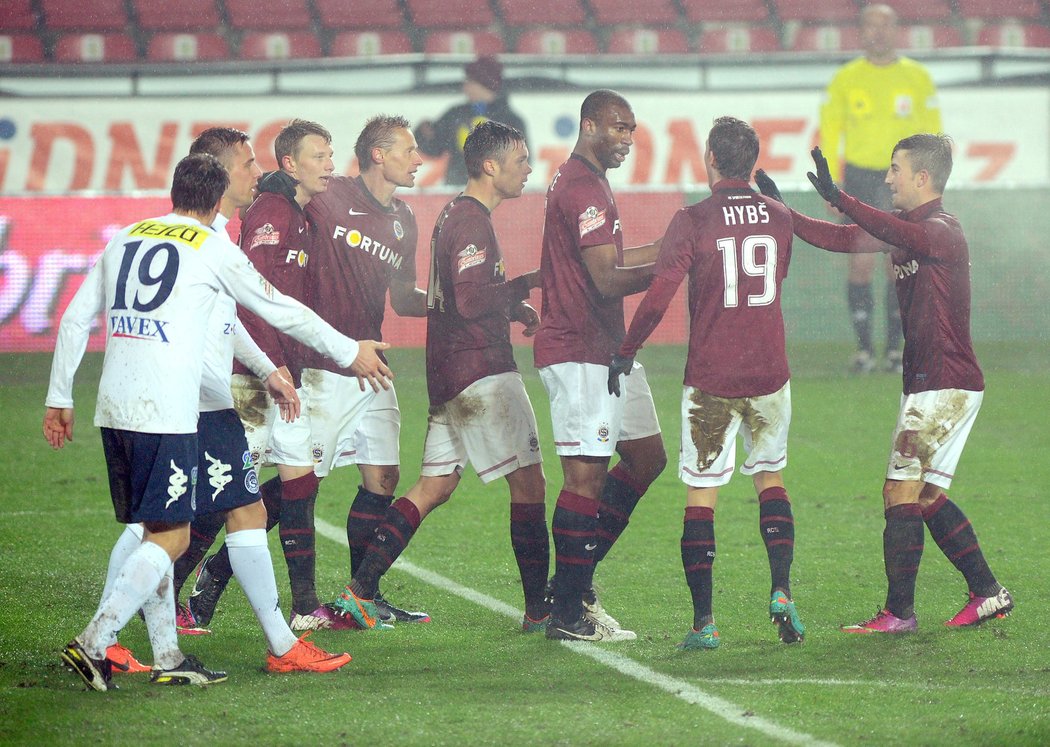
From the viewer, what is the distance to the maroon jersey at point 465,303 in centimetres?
530

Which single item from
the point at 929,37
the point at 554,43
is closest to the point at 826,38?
the point at 929,37

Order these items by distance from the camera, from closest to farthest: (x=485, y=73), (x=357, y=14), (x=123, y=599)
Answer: (x=123, y=599), (x=485, y=73), (x=357, y=14)

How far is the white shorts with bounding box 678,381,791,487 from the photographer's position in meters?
5.14

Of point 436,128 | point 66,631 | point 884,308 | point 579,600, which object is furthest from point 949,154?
point 436,128

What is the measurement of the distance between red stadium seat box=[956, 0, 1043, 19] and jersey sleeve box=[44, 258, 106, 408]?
17.8 metres

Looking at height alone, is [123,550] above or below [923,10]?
below

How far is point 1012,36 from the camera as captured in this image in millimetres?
19891

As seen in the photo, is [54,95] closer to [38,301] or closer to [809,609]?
[38,301]

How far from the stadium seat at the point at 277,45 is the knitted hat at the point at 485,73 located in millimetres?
5074

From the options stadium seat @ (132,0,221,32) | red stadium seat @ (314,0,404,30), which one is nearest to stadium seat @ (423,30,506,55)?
red stadium seat @ (314,0,404,30)

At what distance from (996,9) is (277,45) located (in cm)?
958

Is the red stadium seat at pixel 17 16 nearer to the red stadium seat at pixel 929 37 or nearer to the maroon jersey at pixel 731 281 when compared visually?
the red stadium seat at pixel 929 37

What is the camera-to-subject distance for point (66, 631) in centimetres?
530

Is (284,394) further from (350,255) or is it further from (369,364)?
(350,255)
